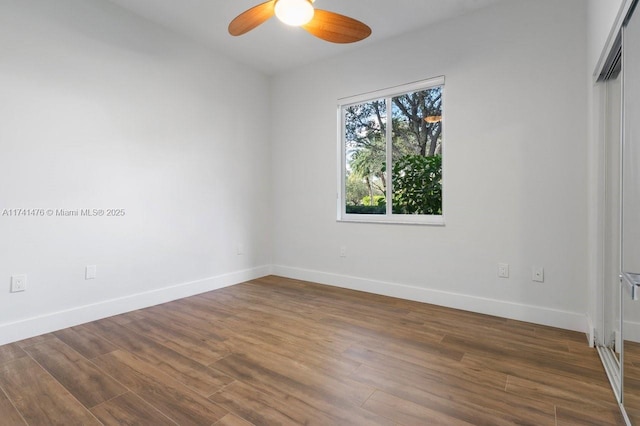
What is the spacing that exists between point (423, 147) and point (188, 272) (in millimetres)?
2784

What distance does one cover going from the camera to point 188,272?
349 cm

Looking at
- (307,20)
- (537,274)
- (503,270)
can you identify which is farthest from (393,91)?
(537,274)

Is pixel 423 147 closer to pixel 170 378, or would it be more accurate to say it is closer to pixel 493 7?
pixel 493 7

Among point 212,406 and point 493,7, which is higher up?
point 493,7

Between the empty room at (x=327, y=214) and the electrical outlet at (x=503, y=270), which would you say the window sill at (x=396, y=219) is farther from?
the electrical outlet at (x=503, y=270)

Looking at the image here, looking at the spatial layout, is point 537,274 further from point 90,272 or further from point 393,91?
point 90,272

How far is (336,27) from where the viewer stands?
211cm

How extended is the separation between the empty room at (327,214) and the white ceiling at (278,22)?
0.03m

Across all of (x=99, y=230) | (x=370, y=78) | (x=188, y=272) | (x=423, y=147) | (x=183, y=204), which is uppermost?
(x=370, y=78)

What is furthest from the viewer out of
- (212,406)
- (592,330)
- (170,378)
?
(592,330)

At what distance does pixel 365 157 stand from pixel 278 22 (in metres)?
1.63

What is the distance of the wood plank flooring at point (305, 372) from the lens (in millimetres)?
1514

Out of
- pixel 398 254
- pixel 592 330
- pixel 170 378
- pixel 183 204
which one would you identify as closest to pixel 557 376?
pixel 592 330

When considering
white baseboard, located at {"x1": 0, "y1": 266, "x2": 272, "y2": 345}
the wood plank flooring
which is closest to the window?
the wood plank flooring
